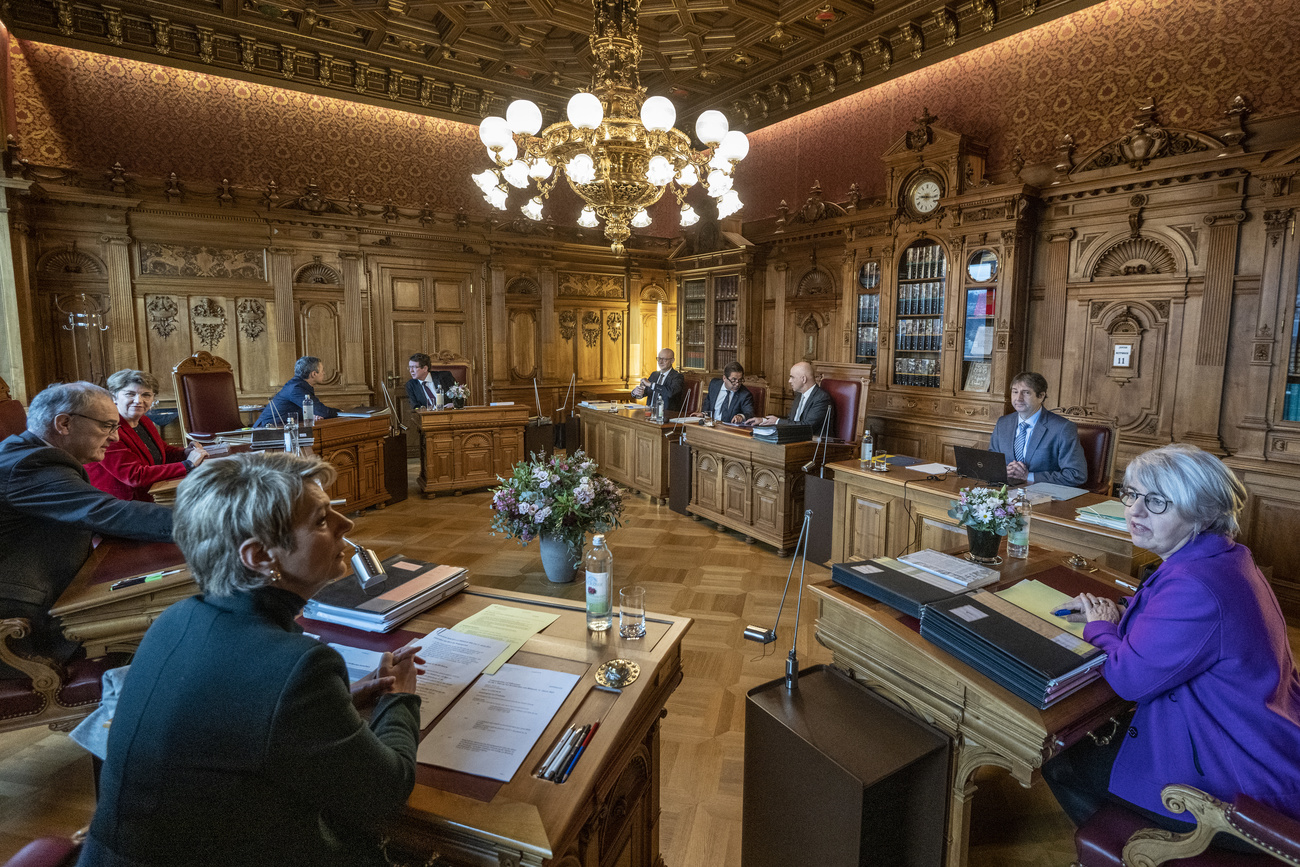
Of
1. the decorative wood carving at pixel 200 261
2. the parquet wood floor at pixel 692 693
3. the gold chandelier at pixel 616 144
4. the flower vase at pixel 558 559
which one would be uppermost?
the gold chandelier at pixel 616 144

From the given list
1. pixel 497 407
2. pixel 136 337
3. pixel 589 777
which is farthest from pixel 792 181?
pixel 589 777

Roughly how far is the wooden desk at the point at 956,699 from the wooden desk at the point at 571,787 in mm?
527

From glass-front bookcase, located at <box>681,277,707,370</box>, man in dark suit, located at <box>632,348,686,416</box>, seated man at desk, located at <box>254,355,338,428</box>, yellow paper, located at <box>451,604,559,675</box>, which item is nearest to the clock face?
man in dark suit, located at <box>632,348,686,416</box>

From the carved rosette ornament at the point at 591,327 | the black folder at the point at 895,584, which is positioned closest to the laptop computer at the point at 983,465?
the black folder at the point at 895,584

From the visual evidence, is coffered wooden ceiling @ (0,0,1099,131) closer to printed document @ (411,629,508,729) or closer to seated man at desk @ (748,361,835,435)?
seated man at desk @ (748,361,835,435)

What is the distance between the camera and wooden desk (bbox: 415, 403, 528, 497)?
6.43 metres

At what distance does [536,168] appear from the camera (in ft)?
14.2

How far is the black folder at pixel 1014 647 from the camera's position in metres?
1.46

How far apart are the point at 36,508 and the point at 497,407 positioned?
4.71 metres

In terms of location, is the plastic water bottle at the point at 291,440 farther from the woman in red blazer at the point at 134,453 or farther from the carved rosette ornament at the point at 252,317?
the carved rosette ornament at the point at 252,317

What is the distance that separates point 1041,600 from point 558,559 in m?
2.88

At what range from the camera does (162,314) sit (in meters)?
6.67

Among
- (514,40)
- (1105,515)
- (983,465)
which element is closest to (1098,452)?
(983,465)

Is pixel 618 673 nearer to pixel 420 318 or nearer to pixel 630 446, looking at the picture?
pixel 630 446
